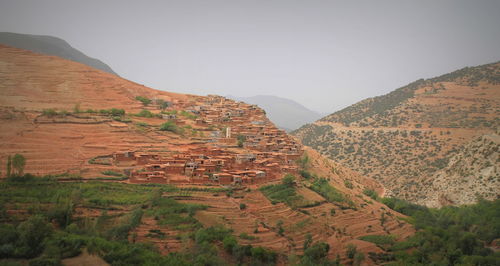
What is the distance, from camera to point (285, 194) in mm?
28797

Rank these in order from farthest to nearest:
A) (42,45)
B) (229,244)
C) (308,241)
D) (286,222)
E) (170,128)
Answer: (42,45) → (170,128) → (286,222) → (308,241) → (229,244)

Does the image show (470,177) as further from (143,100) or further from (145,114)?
(143,100)

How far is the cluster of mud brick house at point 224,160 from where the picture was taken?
92.1 ft

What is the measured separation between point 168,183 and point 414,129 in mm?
57362

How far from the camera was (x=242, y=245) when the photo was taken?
2108 centimetres

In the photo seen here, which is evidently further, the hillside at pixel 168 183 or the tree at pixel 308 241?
the tree at pixel 308 241

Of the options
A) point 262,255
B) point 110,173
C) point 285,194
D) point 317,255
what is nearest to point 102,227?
point 110,173

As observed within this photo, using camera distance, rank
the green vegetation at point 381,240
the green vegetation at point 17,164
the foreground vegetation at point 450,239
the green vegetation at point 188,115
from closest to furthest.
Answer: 1. the green vegetation at point 17,164
2. the foreground vegetation at point 450,239
3. the green vegetation at point 381,240
4. the green vegetation at point 188,115

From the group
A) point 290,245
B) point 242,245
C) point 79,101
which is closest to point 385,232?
point 290,245

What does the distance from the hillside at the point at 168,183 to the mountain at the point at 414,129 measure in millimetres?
15050

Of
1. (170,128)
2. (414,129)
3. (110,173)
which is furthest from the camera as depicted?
(414,129)

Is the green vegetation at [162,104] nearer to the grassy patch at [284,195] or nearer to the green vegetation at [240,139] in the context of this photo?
the green vegetation at [240,139]

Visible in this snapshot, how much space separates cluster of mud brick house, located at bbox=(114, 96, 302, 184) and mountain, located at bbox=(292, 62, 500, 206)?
22868 mm

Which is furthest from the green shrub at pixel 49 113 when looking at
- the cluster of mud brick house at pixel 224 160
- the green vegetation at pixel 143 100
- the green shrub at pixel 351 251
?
the green shrub at pixel 351 251
